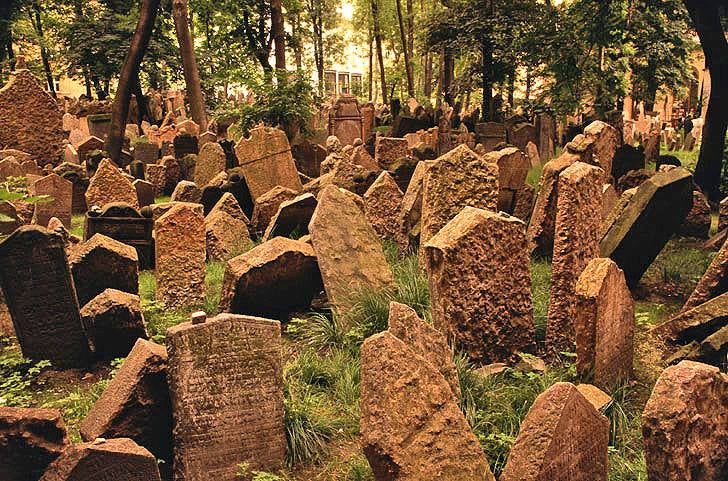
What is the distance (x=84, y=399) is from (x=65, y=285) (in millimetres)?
910

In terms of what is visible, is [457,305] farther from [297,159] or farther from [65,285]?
[297,159]

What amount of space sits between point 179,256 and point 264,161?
4.25 meters

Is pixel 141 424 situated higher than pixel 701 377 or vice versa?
pixel 701 377

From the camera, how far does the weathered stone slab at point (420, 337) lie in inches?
135

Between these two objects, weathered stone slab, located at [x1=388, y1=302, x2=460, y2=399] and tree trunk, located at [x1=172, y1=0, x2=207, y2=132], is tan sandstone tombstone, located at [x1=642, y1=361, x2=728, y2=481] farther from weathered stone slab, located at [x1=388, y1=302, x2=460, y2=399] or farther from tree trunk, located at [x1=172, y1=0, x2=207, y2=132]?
tree trunk, located at [x1=172, y1=0, x2=207, y2=132]

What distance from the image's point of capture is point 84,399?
4641 millimetres

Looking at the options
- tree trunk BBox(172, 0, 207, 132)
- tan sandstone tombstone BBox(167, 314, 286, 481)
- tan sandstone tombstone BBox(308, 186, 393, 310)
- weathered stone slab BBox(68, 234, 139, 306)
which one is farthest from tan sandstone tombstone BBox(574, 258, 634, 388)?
tree trunk BBox(172, 0, 207, 132)

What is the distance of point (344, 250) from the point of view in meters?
6.18

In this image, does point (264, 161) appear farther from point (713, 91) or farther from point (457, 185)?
point (713, 91)

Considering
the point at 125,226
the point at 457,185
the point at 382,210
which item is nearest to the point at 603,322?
the point at 457,185

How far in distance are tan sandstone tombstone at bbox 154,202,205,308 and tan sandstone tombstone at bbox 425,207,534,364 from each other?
9.07 feet

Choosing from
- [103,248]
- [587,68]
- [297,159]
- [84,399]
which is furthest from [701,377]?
[587,68]

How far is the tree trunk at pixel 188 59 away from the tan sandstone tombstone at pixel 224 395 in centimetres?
1257

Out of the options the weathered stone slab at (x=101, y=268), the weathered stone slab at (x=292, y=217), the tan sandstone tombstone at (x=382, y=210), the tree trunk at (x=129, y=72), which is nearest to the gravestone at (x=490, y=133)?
the tree trunk at (x=129, y=72)
